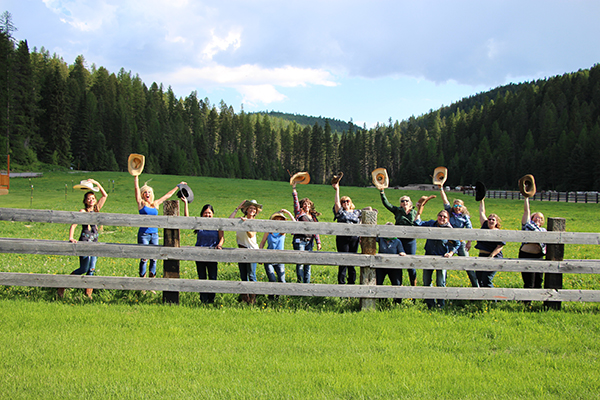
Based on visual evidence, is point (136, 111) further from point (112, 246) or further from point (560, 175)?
point (112, 246)

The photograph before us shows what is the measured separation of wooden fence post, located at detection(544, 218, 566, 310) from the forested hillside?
6678 cm

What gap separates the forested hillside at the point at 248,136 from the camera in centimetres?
7862

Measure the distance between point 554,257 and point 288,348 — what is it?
4737mm

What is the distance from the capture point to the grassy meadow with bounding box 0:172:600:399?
13.2 feet

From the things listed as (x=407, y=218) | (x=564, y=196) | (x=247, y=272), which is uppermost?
(x=407, y=218)

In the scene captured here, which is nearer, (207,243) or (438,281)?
(438,281)

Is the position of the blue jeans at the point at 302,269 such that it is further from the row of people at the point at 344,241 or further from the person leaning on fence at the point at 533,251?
the person leaning on fence at the point at 533,251

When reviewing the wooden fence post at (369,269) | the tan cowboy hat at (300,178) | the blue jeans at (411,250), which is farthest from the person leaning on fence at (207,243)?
the blue jeans at (411,250)

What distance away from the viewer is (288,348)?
4.96 m

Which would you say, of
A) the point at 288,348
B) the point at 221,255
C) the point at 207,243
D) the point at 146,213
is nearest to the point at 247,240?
the point at 207,243

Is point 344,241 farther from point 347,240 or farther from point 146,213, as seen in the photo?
point 146,213

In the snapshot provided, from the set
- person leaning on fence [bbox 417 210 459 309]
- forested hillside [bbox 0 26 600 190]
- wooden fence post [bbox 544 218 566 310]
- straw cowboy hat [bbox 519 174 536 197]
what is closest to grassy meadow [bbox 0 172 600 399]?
wooden fence post [bbox 544 218 566 310]

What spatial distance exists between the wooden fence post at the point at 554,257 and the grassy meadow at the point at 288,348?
198 mm

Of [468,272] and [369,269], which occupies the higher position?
[369,269]
